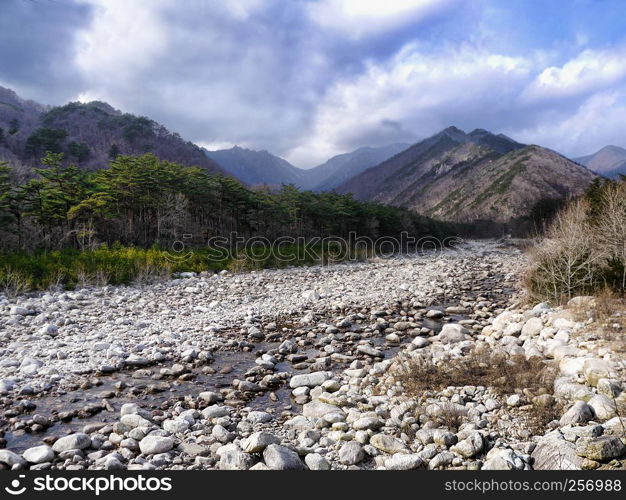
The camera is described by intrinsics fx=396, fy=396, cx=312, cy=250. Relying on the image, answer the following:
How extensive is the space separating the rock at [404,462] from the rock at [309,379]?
2.60 meters

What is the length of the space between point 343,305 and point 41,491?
10.1 meters

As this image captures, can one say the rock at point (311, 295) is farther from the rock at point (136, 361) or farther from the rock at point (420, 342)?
the rock at point (136, 361)

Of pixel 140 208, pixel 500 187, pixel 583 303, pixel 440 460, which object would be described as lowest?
pixel 440 460

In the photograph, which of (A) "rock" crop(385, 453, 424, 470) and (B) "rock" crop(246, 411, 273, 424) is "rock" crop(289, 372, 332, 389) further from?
(A) "rock" crop(385, 453, 424, 470)

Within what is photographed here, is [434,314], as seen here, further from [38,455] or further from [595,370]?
[38,455]

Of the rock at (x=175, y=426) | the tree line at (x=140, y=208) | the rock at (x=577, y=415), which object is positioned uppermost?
the tree line at (x=140, y=208)

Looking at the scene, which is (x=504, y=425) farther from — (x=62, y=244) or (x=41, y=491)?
(x=62, y=244)

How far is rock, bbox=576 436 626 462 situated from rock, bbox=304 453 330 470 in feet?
8.33

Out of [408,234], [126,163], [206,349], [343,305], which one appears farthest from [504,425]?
[408,234]

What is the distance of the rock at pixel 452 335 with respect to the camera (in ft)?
30.0

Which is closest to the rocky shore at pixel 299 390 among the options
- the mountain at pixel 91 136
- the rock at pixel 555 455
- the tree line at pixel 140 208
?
the rock at pixel 555 455

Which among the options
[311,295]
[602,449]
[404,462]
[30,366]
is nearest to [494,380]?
[602,449]

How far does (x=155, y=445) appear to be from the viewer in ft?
14.6

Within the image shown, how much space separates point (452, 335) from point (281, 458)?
628cm
